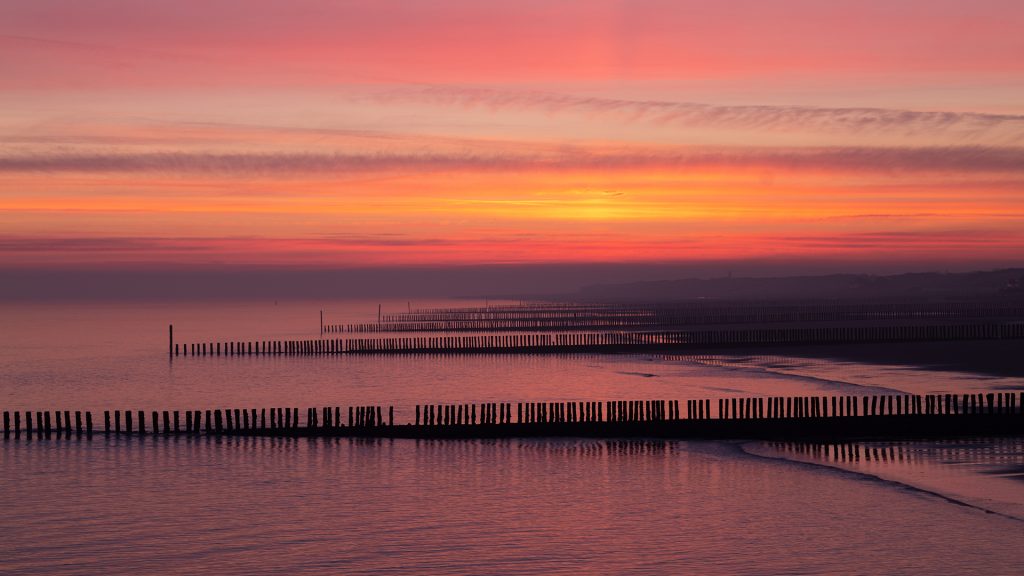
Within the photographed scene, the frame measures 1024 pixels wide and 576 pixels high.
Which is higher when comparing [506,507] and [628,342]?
[628,342]

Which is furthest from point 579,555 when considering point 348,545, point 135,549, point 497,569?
point 135,549

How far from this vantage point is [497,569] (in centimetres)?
2145

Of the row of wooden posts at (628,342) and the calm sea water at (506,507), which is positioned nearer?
the calm sea water at (506,507)

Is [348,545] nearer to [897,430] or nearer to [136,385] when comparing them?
[897,430]

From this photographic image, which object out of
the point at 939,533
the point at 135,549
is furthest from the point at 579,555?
the point at 135,549

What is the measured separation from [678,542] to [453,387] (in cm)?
4073

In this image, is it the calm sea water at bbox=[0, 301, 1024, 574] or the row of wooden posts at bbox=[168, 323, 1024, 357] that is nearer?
the calm sea water at bbox=[0, 301, 1024, 574]

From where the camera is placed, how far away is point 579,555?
2245 centimetres

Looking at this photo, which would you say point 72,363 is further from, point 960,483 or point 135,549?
point 960,483

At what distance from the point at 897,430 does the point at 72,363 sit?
75.4 meters

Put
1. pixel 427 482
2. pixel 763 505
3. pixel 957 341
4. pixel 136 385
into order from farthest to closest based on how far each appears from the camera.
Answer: pixel 957 341
pixel 136 385
pixel 427 482
pixel 763 505

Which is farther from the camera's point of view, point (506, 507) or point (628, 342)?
point (628, 342)

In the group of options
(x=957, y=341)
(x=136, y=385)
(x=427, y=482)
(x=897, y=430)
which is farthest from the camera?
(x=957, y=341)

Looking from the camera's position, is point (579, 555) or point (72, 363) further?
point (72, 363)
